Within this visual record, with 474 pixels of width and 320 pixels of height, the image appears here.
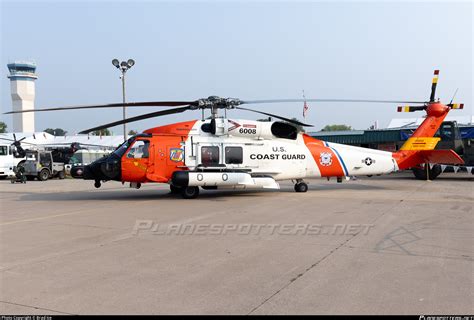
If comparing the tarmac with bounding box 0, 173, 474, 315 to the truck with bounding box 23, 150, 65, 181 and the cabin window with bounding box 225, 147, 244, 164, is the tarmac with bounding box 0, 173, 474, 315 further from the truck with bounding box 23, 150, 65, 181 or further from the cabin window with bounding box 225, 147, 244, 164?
the truck with bounding box 23, 150, 65, 181

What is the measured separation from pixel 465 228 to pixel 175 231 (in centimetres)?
603

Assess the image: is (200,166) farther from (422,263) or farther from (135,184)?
(422,263)

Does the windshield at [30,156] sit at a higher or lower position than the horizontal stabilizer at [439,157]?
lower

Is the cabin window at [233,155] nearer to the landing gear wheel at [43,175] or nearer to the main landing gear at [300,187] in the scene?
the main landing gear at [300,187]

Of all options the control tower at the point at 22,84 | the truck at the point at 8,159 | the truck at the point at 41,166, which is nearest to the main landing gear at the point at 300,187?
the truck at the point at 41,166

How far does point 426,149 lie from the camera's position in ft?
55.5

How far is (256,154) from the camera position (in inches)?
566

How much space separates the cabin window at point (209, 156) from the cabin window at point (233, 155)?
37cm

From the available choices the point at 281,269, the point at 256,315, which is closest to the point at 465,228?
the point at 281,269

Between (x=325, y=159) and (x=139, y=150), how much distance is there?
697cm

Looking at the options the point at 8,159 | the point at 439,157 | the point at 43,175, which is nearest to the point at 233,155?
the point at 439,157

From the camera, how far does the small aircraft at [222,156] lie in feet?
43.0

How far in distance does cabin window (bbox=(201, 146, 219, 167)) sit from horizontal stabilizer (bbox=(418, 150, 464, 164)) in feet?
29.8

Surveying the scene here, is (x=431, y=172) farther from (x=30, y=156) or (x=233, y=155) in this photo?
(x=30, y=156)
